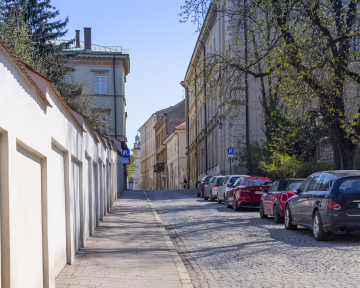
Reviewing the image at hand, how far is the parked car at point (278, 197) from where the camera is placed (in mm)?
17938

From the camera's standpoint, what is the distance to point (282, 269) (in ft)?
30.9

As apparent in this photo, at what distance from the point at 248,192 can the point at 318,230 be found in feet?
33.7

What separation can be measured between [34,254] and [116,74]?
176ft

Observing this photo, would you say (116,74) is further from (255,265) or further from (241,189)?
(255,265)

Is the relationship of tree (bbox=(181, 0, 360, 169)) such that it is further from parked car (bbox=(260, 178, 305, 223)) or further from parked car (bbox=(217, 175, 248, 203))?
parked car (bbox=(217, 175, 248, 203))

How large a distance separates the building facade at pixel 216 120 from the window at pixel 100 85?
845 centimetres

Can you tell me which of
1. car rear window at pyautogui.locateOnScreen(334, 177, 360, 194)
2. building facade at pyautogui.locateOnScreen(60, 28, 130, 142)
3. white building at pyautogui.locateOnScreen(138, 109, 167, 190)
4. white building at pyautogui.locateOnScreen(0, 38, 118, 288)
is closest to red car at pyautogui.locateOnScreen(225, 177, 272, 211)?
car rear window at pyautogui.locateOnScreen(334, 177, 360, 194)

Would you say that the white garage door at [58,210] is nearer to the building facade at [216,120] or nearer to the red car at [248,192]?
the building facade at [216,120]

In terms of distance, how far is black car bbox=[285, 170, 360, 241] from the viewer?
41.9 feet

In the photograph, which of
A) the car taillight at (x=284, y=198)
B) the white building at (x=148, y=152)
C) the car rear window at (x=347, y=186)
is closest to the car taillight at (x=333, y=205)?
the car rear window at (x=347, y=186)

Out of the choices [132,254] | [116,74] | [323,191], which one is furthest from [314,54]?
[116,74]

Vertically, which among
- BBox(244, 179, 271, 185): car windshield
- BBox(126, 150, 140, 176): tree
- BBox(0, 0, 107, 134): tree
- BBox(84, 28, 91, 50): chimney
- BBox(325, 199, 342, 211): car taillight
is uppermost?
BBox(84, 28, 91, 50): chimney

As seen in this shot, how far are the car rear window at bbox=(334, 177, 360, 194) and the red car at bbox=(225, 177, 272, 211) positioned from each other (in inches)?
410

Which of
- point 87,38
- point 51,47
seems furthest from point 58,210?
point 87,38
